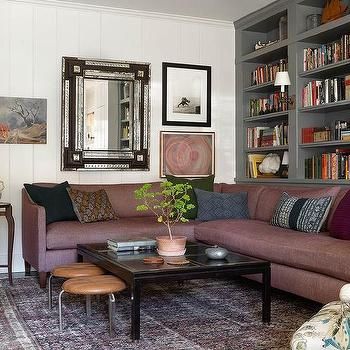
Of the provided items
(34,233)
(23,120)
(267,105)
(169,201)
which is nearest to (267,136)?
(267,105)

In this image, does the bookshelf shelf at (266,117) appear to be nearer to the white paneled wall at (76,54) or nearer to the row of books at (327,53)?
the white paneled wall at (76,54)

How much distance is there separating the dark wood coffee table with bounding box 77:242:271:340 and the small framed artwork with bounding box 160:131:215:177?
2450mm

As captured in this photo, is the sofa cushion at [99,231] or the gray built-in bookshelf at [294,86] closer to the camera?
the sofa cushion at [99,231]

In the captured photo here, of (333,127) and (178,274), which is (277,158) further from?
(178,274)

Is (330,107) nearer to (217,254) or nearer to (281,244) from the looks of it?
(281,244)

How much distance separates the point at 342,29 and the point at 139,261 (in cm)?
295

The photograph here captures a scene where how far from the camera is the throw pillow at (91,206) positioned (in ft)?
15.9

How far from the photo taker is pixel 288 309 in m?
3.76

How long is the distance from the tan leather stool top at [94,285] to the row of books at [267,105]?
3.13 meters

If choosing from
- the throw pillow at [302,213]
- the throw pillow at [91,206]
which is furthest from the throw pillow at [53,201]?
the throw pillow at [302,213]

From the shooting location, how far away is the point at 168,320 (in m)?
3.46

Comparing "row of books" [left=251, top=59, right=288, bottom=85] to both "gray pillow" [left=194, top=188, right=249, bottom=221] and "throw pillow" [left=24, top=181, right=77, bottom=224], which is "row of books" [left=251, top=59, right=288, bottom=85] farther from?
"throw pillow" [left=24, top=181, right=77, bottom=224]

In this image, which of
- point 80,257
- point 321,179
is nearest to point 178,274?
point 80,257

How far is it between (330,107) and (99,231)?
2.37 metres
